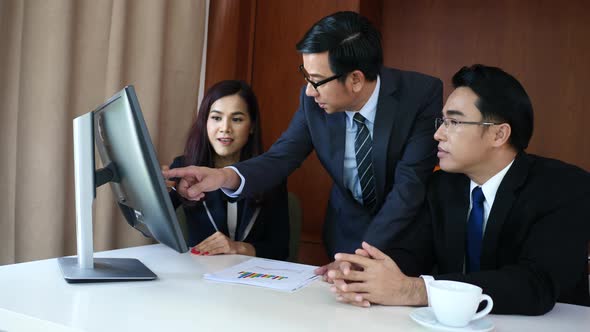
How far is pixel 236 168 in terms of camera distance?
1937 mm

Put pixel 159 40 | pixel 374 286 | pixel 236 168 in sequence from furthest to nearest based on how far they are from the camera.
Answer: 1. pixel 159 40
2. pixel 236 168
3. pixel 374 286

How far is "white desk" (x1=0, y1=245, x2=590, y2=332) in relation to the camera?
1003 mm

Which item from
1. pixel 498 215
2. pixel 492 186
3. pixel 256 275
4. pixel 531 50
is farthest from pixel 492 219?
pixel 531 50

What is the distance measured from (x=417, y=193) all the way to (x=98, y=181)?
0.92m

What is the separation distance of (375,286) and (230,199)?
4.07 feet

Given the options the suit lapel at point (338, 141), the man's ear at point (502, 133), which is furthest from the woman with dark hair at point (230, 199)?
the man's ear at point (502, 133)

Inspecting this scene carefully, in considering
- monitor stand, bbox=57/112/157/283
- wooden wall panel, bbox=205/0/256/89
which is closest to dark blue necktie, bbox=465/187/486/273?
monitor stand, bbox=57/112/157/283

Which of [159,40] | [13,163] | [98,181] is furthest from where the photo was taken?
[159,40]

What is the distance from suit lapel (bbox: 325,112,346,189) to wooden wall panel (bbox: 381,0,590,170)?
1.36 metres

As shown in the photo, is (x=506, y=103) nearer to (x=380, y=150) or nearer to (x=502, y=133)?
(x=502, y=133)

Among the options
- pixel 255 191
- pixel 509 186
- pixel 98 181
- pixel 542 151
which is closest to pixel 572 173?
pixel 509 186

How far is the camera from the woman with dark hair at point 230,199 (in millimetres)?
2334

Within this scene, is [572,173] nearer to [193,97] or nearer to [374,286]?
[374,286]

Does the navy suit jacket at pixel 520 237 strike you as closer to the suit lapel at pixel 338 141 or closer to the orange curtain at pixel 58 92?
the suit lapel at pixel 338 141
